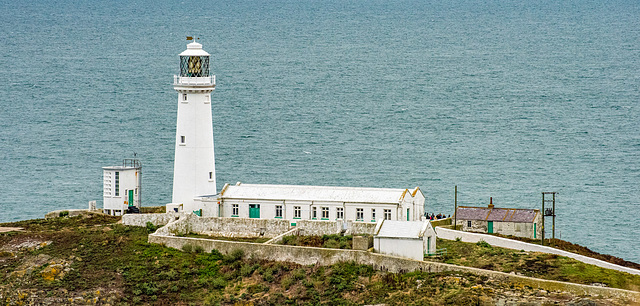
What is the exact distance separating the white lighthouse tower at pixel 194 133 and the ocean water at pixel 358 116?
25064mm

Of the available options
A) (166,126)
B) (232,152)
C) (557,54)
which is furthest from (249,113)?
(557,54)

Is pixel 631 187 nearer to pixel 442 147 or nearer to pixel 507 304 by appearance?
pixel 442 147

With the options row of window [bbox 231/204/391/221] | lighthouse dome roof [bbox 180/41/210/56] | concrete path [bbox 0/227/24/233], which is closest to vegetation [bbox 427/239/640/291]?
row of window [bbox 231/204/391/221]

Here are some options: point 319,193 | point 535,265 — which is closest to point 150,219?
point 319,193

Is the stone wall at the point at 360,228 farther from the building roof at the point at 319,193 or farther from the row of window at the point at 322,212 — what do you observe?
the building roof at the point at 319,193

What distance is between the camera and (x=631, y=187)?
3762 inches

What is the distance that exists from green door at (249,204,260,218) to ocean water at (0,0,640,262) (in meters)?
24.9

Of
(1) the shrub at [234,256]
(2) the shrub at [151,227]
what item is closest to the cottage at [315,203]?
(2) the shrub at [151,227]

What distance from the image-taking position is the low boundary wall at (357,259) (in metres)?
49.4

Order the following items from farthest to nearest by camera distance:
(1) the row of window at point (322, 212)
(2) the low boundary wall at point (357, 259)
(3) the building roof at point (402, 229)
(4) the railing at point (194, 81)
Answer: (4) the railing at point (194, 81) < (1) the row of window at point (322, 212) < (3) the building roof at point (402, 229) < (2) the low boundary wall at point (357, 259)

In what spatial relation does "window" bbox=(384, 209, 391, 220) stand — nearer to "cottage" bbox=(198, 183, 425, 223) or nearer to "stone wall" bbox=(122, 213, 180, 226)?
"cottage" bbox=(198, 183, 425, 223)

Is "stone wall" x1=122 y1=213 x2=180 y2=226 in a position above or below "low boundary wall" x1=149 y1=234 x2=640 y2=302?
above

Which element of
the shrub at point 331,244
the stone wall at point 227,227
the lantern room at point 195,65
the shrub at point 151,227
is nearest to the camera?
the shrub at point 331,244

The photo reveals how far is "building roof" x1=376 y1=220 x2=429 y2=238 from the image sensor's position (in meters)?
54.5
